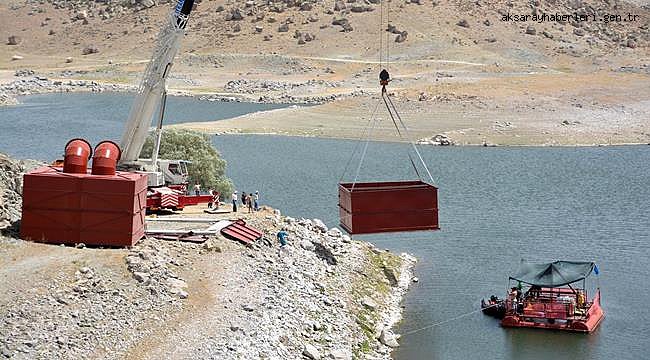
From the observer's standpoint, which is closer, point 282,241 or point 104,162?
point 104,162

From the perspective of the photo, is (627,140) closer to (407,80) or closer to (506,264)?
(407,80)

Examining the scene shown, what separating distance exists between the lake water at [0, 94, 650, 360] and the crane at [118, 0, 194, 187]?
1167cm

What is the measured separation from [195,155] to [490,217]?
17266 mm

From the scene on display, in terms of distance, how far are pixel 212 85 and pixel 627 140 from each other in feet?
225

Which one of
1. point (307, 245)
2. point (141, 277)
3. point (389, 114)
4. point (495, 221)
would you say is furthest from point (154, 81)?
point (389, 114)

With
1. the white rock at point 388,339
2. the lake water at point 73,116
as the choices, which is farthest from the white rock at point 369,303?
the lake water at point 73,116

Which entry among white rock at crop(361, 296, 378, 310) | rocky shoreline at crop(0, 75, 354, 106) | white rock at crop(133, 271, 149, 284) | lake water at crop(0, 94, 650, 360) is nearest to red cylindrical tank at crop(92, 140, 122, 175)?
white rock at crop(133, 271, 149, 284)

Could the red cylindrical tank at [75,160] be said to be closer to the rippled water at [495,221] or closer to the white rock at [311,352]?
the white rock at [311,352]

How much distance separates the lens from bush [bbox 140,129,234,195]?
52812mm

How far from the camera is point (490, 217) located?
60438 mm

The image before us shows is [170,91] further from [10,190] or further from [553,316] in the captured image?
[553,316]

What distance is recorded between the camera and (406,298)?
43531 millimetres

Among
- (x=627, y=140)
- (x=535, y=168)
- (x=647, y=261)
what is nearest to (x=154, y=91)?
(x=647, y=261)

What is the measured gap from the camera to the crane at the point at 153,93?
131 ft
